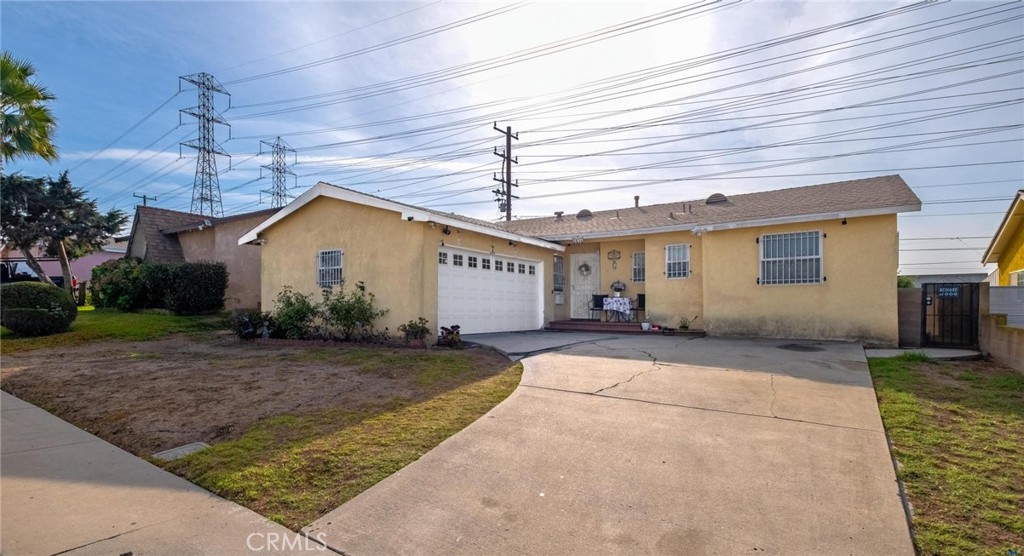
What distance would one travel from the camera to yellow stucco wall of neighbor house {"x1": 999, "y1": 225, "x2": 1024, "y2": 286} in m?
14.3

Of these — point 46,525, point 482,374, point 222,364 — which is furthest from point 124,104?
point 46,525

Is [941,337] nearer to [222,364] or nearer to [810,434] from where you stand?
[810,434]

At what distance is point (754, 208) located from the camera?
1362 centimetres

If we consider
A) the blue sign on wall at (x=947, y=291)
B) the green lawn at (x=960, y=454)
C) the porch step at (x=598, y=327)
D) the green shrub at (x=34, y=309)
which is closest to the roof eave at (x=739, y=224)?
the blue sign on wall at (x=947, y=291)

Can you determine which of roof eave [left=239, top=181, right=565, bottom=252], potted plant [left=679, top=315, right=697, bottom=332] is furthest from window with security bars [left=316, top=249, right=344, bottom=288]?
potted plant [left=679, top=315, right=697, bottom=332]

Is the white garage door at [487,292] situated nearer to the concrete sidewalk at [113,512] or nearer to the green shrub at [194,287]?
the concrete sidewalk at [113,512]

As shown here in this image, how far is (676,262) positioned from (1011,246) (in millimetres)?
11304

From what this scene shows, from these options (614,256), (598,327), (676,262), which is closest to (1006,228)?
(676,262)

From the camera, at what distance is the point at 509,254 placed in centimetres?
1426

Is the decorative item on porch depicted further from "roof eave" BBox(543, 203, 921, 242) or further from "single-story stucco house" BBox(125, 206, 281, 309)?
"single-story stucco house" BBox(125, 206, 281, 309)

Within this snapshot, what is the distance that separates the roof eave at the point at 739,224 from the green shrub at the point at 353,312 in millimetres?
6666

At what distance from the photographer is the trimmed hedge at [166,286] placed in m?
16.6

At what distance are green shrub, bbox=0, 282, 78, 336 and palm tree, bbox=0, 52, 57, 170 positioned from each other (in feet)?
13.1

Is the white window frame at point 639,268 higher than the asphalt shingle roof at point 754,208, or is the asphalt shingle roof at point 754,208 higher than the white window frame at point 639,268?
the asphalt shingle roof at point 754,208
